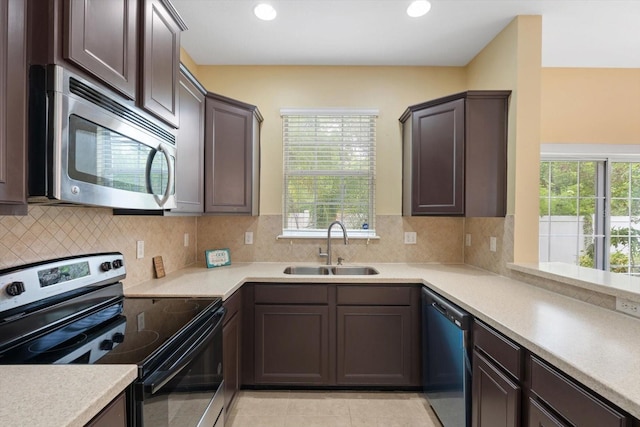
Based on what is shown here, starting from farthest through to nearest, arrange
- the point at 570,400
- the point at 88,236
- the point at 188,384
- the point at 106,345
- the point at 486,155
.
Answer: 1. the point at 486,155
2. the point at 88,236
3. the point at 188,384
4. the point at 106,345
5. the point at 570,400

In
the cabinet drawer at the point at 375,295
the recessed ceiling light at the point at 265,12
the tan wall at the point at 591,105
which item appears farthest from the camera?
the tan wall at the point at 591,105

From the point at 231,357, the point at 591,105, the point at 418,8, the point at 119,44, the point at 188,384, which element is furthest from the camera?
the point at 591,105

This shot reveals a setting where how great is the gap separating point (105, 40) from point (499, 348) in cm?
197

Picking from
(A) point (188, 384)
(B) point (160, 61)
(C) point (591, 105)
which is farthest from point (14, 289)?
(C) point (591, 105)

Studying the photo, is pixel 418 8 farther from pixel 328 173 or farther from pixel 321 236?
pixel 321 236

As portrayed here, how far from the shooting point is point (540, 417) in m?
1.14

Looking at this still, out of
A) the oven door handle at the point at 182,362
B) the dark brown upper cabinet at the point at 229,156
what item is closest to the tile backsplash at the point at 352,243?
the dark brown upper cabinet at the point at 229,156

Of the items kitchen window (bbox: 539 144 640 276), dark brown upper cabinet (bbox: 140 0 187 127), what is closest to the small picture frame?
dark brown upper cabinet (bbox: 140 0 187 127)

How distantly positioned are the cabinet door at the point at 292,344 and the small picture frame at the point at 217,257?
681 millimetres

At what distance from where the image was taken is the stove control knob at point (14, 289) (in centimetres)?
112

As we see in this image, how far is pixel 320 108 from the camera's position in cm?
301

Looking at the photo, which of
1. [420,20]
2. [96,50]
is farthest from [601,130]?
[96,50]

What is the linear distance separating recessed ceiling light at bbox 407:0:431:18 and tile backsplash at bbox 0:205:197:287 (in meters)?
2.31

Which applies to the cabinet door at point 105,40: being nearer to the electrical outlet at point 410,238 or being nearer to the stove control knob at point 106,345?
the stove control knob at point 106,345
